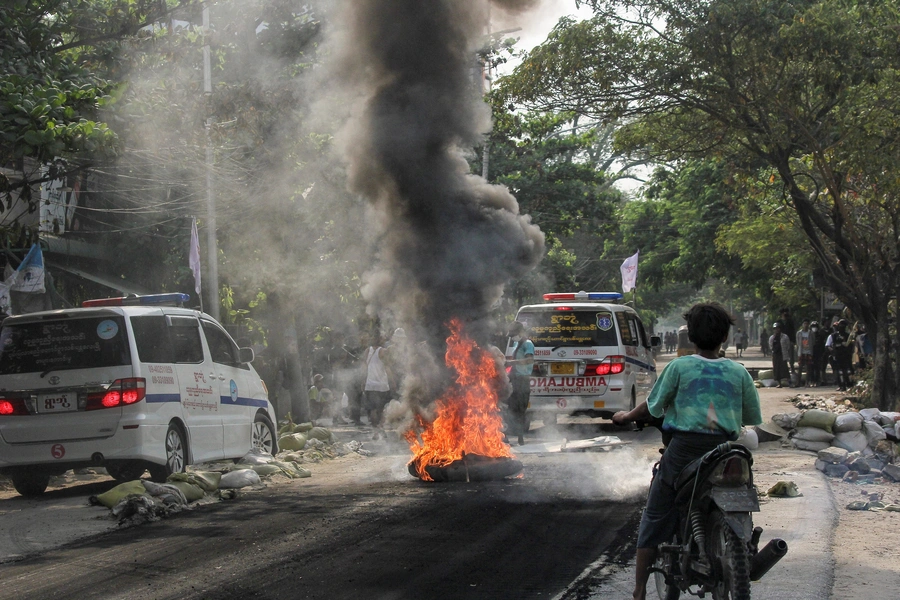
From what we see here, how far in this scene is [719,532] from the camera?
4301 millimetres

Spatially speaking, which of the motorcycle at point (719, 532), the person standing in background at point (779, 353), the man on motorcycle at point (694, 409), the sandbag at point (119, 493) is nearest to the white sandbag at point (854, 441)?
Answer: the man on motorcycle at point (694, 409)

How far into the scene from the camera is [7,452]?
31.1 ft

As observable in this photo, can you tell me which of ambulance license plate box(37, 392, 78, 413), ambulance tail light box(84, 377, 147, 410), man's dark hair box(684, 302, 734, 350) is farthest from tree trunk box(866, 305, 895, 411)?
ambulance license plate box(37, 392, 78, 413)

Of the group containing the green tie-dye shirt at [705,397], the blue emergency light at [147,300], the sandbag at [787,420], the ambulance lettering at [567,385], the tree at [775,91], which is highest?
the tree at [775,91]

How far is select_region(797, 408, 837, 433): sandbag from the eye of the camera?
1186 centimetres

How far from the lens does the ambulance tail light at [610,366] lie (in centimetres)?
1445

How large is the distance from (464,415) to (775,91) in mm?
7745

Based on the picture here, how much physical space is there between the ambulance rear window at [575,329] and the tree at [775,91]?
3.35m

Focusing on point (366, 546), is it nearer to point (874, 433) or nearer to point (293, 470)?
point (293, 470)

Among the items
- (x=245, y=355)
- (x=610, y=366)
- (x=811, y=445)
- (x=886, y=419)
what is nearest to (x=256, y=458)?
(x=245, y=355)

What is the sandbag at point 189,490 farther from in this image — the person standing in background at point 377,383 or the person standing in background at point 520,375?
the person standing in background at point 377,383

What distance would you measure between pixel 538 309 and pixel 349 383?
656 centimetres

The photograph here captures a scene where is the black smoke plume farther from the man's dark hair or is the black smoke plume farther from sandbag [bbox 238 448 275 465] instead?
the man's dark hair

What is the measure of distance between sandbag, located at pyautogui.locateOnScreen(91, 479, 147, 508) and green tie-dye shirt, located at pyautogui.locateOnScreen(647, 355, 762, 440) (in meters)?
5.65
